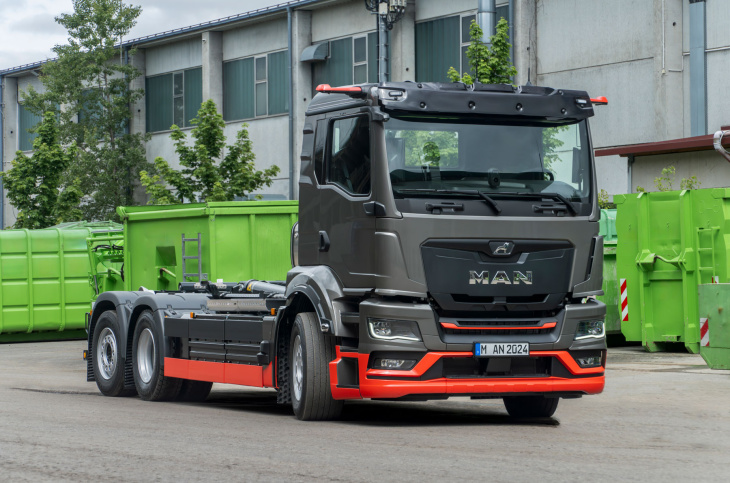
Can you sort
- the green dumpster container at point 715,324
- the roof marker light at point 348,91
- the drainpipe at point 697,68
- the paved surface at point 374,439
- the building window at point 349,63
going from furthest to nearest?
the building window at point 349,63, the drainpipe at point 697,68, the green dumpster container at point 715,324, the roof marker light at point 348,91, the paved surface at point 374,439

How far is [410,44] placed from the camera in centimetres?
3712

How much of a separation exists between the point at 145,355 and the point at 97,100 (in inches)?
1289

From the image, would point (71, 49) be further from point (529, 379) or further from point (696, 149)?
point (529, 379)

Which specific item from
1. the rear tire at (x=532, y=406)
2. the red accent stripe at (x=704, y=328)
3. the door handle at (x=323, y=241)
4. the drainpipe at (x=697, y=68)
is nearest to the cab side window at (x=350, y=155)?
the door handle at (x=323, y=241)

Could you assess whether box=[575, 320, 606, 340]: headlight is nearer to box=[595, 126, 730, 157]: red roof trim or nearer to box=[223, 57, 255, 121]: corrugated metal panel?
box=[595, 126, 730, 157]: red roof trim

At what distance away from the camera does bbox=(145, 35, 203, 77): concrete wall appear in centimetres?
4425

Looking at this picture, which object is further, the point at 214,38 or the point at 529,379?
the point at 214,38

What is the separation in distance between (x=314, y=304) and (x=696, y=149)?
19.2 metres

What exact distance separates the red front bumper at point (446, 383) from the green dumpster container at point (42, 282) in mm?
16977

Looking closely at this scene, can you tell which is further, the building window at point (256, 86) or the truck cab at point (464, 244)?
the building window at point (256, 86)

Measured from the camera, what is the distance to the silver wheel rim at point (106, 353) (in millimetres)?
15430

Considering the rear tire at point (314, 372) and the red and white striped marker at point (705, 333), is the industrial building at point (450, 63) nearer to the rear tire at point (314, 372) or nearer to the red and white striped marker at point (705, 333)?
the red and white striped marker at point (705, 333)

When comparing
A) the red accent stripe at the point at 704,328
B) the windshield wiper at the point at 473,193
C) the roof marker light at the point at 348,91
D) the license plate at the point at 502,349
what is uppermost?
the roof marker light at the point at 348,91

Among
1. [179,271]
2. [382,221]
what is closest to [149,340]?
[179,271]
